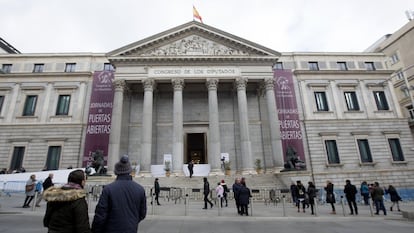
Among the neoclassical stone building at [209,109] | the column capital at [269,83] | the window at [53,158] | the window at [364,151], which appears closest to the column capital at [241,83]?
the neoclassical stone building at [209,109]

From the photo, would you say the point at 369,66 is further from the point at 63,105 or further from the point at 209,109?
the point at 63,105

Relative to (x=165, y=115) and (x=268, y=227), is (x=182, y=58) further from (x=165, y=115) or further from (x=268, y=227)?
(x=268, y=227)

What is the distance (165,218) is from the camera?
10.2 m

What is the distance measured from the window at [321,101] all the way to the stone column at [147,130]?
2019cm

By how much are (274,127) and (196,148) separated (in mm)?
10694

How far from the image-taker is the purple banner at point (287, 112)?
25.8 metres

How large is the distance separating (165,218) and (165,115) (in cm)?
1890

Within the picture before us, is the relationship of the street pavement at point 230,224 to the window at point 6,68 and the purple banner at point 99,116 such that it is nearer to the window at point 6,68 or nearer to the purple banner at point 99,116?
the purple banner at point 99,116

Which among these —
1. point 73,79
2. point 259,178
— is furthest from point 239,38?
point 73,79

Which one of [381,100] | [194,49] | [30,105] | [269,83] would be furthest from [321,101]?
[30,105]

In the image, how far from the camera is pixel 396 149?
28.0 meters

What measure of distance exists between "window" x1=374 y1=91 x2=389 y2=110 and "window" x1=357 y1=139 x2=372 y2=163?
17.9ft

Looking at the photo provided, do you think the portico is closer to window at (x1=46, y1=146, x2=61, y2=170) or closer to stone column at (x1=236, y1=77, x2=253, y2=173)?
stone column at (x1=236, y1=77, x2=253, y2=173)

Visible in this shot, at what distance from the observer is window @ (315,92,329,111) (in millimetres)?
29367
